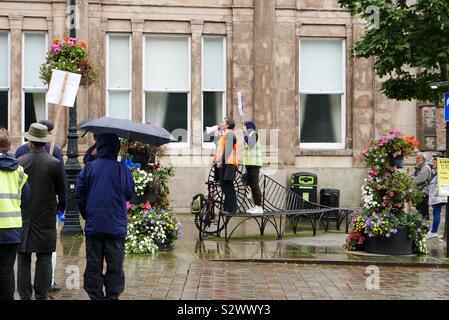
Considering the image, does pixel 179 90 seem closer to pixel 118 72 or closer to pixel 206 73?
pixel 206 73

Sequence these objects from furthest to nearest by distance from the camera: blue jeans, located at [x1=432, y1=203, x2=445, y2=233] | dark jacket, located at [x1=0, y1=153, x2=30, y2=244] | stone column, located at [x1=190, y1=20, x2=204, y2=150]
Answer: stone column, located at [x1=190, y1=20, x2=204, y2=150], blue jeans, located at [x1=432, y1=203, x2=445, y2=233], dark jacket, located at [x1=0, y1=153, x2=30, y2=244]

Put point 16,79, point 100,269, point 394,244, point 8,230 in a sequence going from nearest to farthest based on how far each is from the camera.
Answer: point 8,230, point 100,269, point 394,244, point 16,79

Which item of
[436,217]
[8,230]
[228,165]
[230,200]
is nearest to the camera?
[8,230]

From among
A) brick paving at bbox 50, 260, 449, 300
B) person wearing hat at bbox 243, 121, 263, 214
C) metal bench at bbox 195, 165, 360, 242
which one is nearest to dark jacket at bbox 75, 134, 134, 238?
brick paving at bbox 50, 260, 449, 300

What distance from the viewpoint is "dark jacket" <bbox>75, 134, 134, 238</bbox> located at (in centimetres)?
826

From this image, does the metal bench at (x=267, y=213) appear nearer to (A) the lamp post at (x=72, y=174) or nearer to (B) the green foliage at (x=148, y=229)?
(B) the green foliage at (x=148, y=229)

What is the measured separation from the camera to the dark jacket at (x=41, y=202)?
852 cm

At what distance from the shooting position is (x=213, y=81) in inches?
782

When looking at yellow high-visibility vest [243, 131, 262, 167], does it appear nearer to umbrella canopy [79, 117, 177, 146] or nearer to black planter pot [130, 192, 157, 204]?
black planter pot [130, 192, 157, 204]

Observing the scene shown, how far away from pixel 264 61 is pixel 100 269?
12.0 meters

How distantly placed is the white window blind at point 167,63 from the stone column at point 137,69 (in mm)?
230

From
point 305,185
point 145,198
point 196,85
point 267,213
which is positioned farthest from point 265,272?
point 196,85

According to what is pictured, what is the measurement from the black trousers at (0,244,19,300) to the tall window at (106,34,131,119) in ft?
39.7
